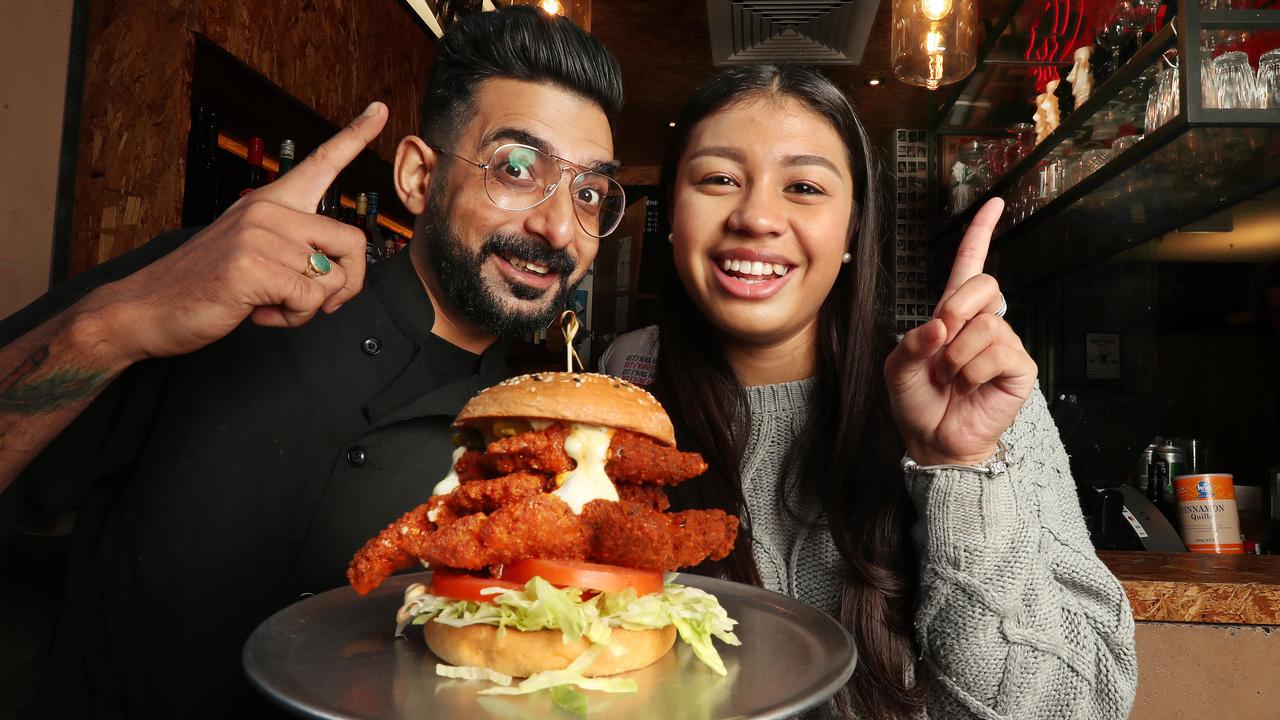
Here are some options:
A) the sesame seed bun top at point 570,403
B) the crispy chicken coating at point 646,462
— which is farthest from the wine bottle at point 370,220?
the crispy chicken coating at point 646,462

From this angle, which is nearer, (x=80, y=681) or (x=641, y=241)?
(x=80, y=681)

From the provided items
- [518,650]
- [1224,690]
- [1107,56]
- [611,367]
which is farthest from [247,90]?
[1224,690]

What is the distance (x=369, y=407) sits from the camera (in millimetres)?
Result: 1862

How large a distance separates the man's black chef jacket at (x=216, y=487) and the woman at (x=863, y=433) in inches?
26.1

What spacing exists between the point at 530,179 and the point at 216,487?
1.01 meters

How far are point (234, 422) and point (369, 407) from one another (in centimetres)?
29

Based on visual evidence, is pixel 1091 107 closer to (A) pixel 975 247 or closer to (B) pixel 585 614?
(A) pixel 975 247

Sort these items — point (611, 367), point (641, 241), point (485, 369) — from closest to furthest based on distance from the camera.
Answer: point (485, 369), point (611, 367), point (641, 241)

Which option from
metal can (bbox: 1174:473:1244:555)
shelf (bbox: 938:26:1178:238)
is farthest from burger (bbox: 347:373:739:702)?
shelf (bbox: 938:26:1178:238)

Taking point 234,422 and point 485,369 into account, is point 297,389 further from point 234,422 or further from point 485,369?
point 485,369

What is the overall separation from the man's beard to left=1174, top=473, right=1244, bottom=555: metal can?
7.99 ft

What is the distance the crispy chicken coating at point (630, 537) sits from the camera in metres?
1.35

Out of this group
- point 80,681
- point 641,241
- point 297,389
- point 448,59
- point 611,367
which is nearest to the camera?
point 80,681

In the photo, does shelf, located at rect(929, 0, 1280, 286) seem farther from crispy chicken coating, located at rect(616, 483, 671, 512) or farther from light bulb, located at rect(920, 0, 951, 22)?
crispy chicken coating, located at rect(616, 483, 671, 512)
